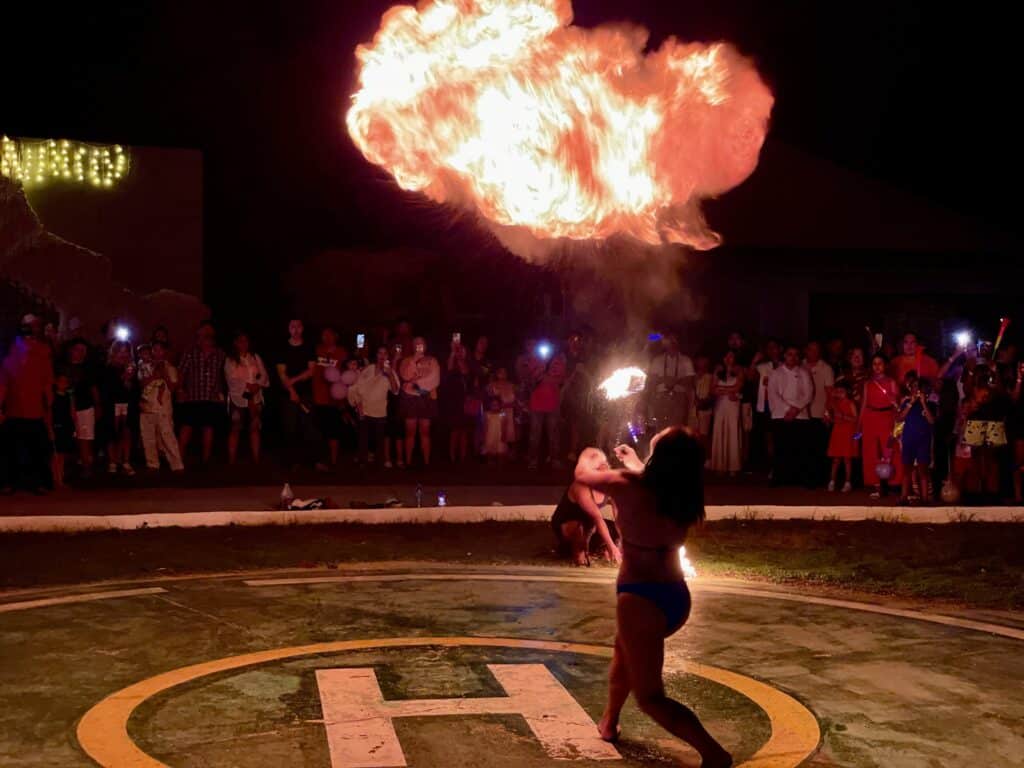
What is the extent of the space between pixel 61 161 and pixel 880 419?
13.8 metres

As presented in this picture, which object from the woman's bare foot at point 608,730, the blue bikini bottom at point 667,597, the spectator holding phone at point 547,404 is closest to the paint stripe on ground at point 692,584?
the woman's bare foot at point 608,730

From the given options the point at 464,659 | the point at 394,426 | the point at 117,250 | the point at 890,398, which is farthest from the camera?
the point at 117,250

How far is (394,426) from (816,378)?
19.8 feet

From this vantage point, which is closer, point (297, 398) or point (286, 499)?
point (286, 499)

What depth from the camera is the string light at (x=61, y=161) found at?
20486 millimetres

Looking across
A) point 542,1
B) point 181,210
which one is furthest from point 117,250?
point 542,1

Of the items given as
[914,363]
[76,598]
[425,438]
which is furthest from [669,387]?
[76,598]

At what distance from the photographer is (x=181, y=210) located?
22.0m

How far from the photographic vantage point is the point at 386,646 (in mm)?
8125

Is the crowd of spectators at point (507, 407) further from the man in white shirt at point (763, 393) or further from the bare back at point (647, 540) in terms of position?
the bare back at point (647, 540)

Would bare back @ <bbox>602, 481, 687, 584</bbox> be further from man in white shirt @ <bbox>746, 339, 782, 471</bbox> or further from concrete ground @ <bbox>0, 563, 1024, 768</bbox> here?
man in white shirt @ <bbox>746, 339, 782, 471</bbox>

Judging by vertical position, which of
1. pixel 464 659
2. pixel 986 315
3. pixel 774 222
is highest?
pixel 774 222

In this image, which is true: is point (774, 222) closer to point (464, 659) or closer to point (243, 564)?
point (243, 564)

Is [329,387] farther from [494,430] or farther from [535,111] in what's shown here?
[535,111]
